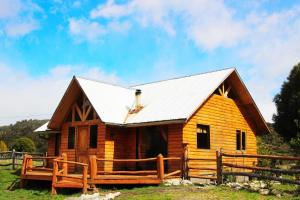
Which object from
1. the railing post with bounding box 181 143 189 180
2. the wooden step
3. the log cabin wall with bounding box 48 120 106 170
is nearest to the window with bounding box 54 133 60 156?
the log cabin wall with bounding box 48 120 106 170

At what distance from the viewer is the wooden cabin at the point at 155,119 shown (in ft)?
65.8

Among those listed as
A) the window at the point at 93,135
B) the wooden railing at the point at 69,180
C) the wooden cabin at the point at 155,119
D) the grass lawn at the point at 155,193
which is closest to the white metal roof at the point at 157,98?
the wooden cabin at the point at 155,119

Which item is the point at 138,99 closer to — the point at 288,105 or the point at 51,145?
the point at 51,145

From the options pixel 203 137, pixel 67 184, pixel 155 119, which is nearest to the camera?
pixel 67 184

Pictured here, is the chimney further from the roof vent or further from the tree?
the tree

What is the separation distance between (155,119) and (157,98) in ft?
10.8

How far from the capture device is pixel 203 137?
70.2 feet

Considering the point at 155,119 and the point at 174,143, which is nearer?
the point at 174,143

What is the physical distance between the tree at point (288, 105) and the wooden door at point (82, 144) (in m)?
24.7

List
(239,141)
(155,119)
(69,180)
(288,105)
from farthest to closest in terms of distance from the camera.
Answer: (288,105) < (239,141) < (155,119) < (69,180)

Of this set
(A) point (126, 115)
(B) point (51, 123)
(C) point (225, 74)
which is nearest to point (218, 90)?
(C) point (225, 74)

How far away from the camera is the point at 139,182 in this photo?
1688 centimetres

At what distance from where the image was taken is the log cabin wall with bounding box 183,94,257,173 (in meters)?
20.2

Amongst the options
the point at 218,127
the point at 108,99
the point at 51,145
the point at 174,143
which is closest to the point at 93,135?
the point at 108,99
